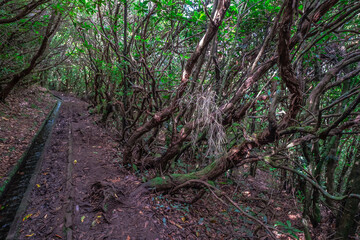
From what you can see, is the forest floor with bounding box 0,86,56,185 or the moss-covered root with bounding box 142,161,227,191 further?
the forest floor with bounding box 0,86,56,185

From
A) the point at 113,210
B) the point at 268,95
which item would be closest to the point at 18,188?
the point at 113,210

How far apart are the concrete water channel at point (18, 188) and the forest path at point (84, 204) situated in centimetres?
19

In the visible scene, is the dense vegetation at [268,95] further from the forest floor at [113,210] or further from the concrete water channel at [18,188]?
the concrete water channel at [18,188]

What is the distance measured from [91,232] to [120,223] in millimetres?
500

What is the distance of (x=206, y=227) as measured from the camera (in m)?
4.12

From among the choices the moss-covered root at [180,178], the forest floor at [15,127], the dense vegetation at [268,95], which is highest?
the dense vegetation at [268,95]

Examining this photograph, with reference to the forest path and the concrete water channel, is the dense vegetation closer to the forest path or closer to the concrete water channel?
the forest path

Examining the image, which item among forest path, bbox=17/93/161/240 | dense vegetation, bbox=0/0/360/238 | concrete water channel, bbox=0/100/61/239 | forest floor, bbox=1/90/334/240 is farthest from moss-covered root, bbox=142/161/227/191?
concrete water channel, bbox=0/100/61/239

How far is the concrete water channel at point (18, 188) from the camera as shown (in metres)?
3.71

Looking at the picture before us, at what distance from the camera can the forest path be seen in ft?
10.7

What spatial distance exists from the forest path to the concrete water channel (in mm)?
193

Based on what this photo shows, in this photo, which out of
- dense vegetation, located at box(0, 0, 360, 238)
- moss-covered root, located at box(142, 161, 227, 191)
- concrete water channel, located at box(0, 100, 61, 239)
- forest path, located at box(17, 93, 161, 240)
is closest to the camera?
dense vegetation, located at box(0, 0, 360, 238)

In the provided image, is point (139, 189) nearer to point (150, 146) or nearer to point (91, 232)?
point (91, 232)

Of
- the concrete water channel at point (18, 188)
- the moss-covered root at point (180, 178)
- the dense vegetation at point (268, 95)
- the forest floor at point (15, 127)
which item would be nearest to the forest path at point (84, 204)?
the concrete water channel at point (18, 188)
